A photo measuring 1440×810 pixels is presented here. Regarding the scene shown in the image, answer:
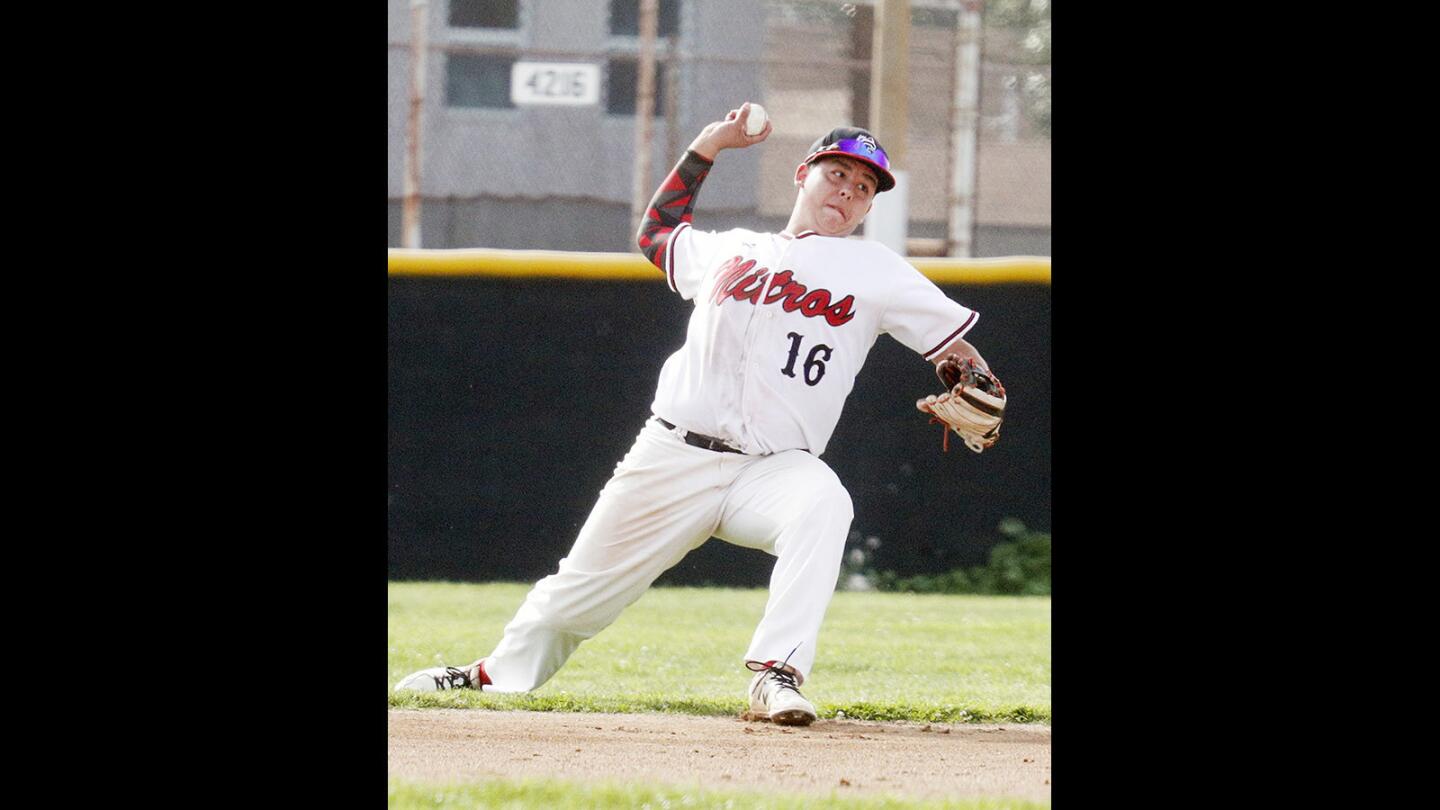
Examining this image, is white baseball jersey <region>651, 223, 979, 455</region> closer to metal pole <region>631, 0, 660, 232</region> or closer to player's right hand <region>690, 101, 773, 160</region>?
player's right hand <region>690, 101, 773, 160</region>

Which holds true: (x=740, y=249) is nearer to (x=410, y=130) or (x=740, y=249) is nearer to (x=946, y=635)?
(x=946, y=635)

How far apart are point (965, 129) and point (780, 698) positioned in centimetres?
492

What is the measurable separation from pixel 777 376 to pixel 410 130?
447 centimetres

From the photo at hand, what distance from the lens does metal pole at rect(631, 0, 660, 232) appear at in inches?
297

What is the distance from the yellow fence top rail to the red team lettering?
3.85m

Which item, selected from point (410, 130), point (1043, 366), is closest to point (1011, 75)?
point (1043, 366)

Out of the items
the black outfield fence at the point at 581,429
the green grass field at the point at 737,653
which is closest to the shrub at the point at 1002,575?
the black outfield fence at the point at 581,429

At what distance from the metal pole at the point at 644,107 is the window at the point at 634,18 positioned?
0.65 metres

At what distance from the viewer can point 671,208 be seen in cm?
417

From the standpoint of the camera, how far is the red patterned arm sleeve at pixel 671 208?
4.14m

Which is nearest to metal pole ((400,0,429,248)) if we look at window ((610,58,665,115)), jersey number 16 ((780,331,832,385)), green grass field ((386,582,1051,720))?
window ((610,58,665,115))

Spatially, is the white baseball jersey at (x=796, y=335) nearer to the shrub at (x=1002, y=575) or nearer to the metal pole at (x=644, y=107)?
the metal pole at (x=644, y=107)
